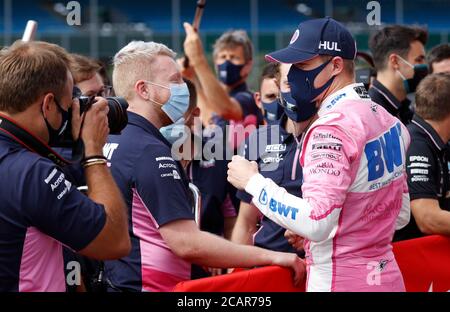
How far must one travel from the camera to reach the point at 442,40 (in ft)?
68.3

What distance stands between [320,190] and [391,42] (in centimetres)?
322

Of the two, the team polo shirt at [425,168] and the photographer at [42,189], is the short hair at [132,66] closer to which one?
the photographer at [42,189]

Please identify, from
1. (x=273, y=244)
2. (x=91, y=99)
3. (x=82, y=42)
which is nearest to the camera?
(x=91, y=99)

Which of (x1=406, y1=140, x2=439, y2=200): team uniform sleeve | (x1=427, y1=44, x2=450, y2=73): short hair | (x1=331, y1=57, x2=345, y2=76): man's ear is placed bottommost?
(x1=406, y1=140, x2=439, y2=200): team uniform sleeve

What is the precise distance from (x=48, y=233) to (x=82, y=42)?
67.0 ft

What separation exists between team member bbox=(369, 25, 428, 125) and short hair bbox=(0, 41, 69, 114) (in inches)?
127

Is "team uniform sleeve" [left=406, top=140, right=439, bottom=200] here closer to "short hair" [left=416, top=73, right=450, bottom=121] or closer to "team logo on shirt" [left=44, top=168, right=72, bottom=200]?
"short hair" [left=416, top=73, right=450, bottom=121]

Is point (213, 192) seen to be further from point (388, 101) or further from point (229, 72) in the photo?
point (229, 72)

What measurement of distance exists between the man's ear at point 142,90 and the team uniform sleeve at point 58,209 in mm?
1204

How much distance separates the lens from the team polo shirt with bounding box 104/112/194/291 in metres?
3.40

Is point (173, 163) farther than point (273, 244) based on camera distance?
No

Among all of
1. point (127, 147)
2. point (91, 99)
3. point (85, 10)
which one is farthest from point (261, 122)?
point (85, 10)

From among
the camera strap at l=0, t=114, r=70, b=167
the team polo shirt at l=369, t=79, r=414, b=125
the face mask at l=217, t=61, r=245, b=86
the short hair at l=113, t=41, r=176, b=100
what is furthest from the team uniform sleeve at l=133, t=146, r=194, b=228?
the face mask at l=217, t=61, r=245, b=86
